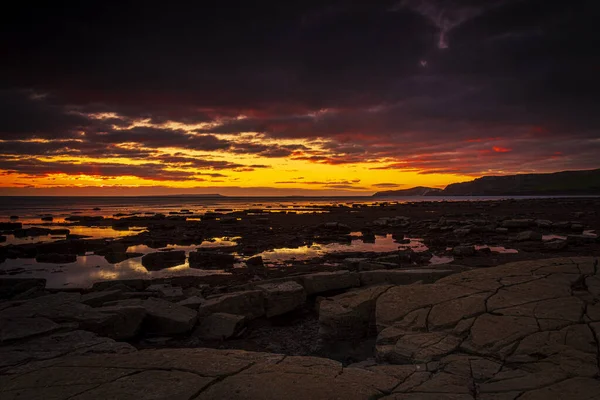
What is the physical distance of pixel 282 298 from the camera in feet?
24.7

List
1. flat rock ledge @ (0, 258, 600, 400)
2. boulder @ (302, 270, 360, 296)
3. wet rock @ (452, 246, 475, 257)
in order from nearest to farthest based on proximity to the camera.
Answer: flat rock ledge @ (0, 258, 600, 400)
boulder @ (302, 270, 360, 296)
wet rock @ (452, 246, 475, 257)

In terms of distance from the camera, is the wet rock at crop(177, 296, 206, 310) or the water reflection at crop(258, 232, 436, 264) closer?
the wet rock at crop(177, 296, 206, 310)

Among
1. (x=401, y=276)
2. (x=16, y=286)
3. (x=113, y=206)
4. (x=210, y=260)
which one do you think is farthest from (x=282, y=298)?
(x=113, y=206)

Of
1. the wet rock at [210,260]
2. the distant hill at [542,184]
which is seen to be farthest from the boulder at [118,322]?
the distant hill at [542,184]

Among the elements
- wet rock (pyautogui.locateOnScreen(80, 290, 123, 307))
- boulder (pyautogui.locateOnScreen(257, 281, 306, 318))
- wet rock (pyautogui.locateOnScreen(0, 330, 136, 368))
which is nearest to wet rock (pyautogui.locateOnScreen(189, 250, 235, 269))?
wet rock (pyautogui.locateOnScreen(80, 290, 123, 307))

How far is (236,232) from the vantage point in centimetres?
2258

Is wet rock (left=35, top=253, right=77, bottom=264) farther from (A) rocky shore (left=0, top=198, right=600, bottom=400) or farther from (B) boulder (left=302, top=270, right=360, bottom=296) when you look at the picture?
(B) boulder (left=302, top=270, right=360, bottom=296)

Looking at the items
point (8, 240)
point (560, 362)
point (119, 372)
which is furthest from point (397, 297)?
point (8, 240)

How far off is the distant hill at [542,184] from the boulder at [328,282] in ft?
402

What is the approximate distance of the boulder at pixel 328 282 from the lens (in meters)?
8.16

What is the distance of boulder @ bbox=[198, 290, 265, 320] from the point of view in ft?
23.3

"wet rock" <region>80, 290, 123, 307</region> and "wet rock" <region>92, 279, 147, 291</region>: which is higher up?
"wet rock" <region>80, 290, 123, 307</region>

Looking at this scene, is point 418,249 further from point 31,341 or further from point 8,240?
point 8,240

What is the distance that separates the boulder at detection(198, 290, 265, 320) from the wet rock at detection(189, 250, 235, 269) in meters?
5.35
